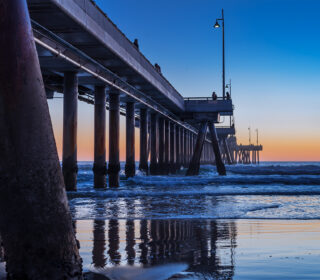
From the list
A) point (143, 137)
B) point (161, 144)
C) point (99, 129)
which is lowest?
point (161, 144)

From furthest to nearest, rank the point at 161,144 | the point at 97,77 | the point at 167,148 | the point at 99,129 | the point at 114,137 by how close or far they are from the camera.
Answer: the point at 167,148
the point at 161,144
the point at 114,137
the point at 99,129
the point at 97,77

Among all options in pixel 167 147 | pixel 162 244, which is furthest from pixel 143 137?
pixel 162 244

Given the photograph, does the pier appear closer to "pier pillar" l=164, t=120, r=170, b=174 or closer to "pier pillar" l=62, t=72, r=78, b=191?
"pier pillar" l=62, t=72, r=78, b=191

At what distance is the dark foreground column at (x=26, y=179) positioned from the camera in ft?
7.49

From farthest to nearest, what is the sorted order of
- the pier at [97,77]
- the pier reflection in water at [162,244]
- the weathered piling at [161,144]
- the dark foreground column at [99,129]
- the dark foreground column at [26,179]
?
the weathered piling at [161,144] < the dark foreground column at [99,129] < the pier at [97,77] < the pier reflection in water at [162,244] < the dark foreground column at [26,179]

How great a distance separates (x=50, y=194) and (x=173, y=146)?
3562 cm

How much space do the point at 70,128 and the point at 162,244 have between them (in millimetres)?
10039

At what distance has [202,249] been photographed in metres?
4.21

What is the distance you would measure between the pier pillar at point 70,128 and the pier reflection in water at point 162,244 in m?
7.57

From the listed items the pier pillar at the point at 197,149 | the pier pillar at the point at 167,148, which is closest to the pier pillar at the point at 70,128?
the pier pillar at the point at 197,149

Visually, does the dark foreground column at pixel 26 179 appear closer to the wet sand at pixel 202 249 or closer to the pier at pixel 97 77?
the wet sand at pixel 202 249

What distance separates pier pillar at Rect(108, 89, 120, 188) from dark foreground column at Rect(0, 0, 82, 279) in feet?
54.1

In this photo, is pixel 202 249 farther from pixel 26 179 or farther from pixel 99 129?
pixel 99 129

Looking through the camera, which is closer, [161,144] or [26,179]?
[26,179]
